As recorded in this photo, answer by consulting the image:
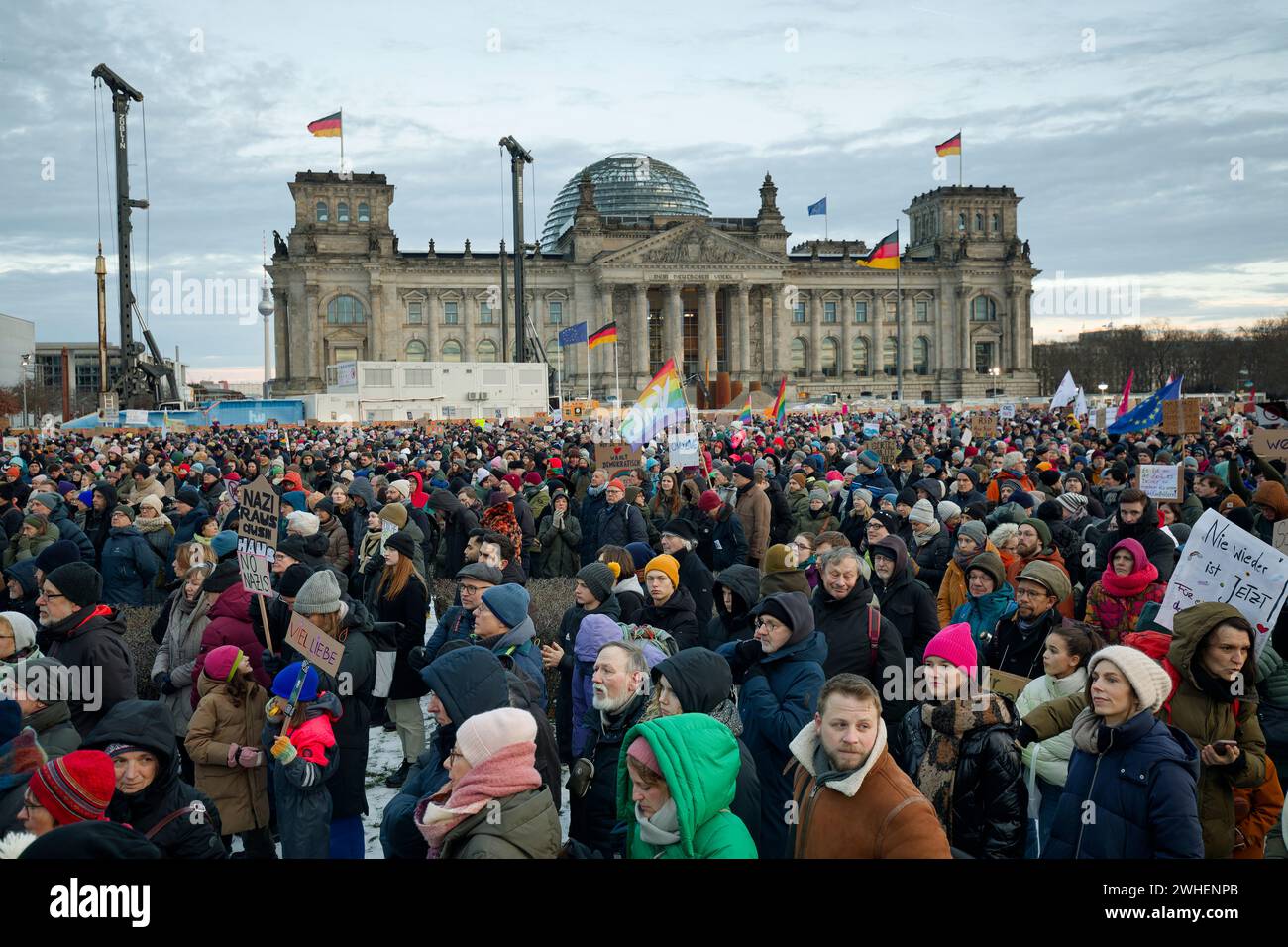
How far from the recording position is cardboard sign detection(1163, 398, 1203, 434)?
60.0ft

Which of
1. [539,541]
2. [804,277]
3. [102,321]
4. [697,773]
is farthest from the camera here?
[804,277]

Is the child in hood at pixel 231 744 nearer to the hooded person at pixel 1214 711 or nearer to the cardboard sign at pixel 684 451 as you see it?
the hooded person at pixel 1214 711

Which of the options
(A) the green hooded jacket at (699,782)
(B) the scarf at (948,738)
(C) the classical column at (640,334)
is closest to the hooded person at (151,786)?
(A) the green hooded jacket at (699,782)

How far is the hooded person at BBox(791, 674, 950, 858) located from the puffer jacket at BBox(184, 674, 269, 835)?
3051 millimetres

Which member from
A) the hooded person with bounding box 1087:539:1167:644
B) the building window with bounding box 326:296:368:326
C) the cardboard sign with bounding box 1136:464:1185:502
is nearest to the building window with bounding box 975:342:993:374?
the building window with bounding box 326:296:368:326

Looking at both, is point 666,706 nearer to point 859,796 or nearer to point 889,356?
point 859,796

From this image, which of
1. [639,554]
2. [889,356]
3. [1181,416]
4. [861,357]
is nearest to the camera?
[639,554]

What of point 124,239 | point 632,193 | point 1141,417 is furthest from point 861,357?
point 1141,417

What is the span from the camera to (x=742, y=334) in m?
87.2

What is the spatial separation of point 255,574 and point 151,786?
93.3 inches
